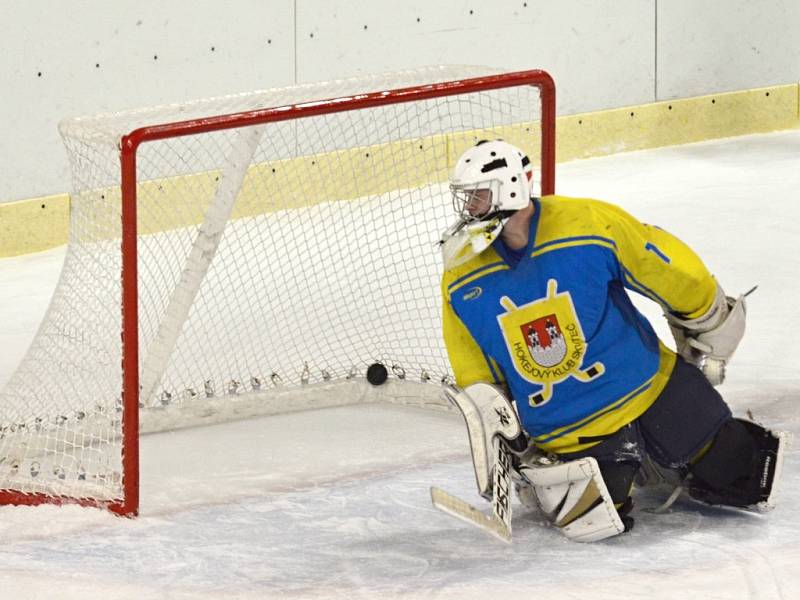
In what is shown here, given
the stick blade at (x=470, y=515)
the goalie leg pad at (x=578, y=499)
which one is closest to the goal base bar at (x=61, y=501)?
the stick blade at (x=470, y=515)

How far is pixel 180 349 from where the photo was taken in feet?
17.4

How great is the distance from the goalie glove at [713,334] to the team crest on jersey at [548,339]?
0.83 ft

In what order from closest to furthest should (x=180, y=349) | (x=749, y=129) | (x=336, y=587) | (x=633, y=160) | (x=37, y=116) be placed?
(x=336, y=587), (x=180, y=349), (x=37, y=116), (x=633, y=160), (x=749, y=129)

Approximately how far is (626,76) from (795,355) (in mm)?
3191

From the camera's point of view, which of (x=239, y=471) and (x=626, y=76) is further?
(x=626, y=76)

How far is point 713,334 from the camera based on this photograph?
405 centimetres

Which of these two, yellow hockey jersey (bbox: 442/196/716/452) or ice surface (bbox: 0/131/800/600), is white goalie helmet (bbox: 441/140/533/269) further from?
ice surface (bbox: 0/131/800/600)

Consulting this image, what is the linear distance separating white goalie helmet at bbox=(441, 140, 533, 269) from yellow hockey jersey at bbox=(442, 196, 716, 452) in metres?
0.09

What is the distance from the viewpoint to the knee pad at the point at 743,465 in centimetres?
403

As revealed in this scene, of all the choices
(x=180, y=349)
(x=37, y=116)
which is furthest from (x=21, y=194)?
(x=180, y=349)

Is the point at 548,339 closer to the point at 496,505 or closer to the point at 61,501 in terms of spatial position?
the point at 496,505

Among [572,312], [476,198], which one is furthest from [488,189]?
[572,312]

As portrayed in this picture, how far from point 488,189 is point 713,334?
63 cm

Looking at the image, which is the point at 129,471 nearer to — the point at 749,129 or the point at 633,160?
the point at 633,160
